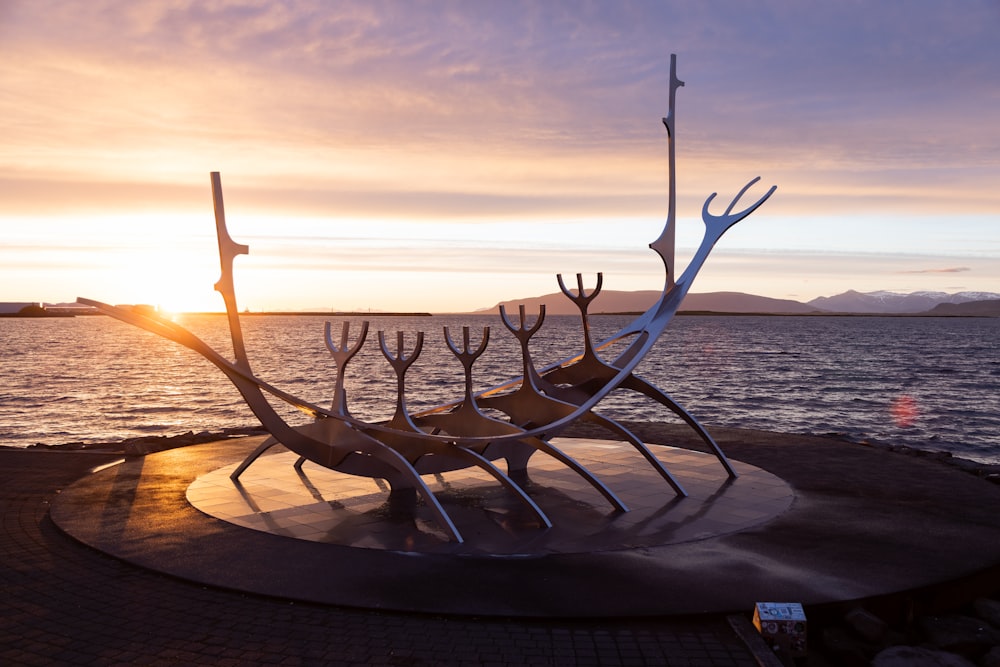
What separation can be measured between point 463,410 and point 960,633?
763cm

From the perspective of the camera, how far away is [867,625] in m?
8.27

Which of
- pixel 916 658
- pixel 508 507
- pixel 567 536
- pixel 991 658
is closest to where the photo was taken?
pixel 916 658

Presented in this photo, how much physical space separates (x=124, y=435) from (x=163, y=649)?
28553 millimetres

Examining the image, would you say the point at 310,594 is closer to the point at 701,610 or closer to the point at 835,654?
the point at 701,610

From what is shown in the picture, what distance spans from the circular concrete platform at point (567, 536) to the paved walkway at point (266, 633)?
276 millimetres

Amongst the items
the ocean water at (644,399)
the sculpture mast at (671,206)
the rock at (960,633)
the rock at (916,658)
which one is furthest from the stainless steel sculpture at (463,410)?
the ocean water at (644,399)

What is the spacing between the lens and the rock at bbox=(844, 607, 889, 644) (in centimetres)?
816

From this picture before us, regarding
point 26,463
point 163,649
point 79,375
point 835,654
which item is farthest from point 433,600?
point 79,375

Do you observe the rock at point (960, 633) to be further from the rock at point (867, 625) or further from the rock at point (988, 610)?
the rock at point (867, 625)

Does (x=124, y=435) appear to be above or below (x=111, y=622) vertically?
below

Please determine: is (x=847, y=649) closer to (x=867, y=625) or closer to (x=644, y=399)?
(x=867, y=625)

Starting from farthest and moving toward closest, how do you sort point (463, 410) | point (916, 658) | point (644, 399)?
point (644, 399) < point (463, 410) < point (916, 658)

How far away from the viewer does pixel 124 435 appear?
109ft

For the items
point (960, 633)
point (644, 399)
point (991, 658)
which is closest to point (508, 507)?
point (960, 633)
